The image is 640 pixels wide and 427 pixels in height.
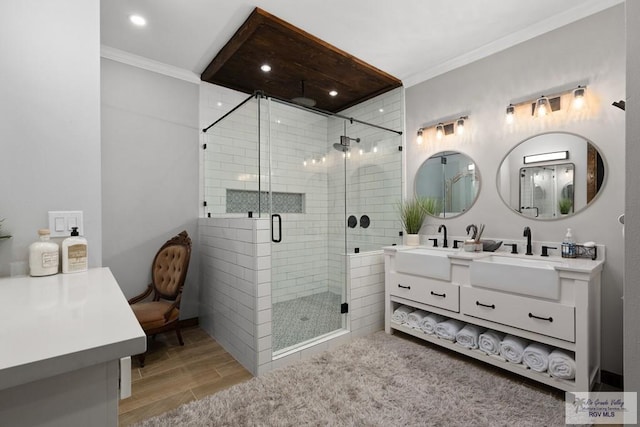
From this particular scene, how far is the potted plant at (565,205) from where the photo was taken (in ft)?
7.51

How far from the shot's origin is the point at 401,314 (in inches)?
110

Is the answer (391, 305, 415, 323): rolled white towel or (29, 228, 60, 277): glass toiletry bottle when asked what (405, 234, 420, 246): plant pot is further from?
(29, 228, 60, 277): glass toiletry bottle

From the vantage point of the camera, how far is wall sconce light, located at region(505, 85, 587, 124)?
2.20 metres

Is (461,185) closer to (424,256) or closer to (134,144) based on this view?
(424,256)

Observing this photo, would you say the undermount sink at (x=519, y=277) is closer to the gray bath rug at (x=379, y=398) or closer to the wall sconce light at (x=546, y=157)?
the gray bath rug at (x=379, y=398)

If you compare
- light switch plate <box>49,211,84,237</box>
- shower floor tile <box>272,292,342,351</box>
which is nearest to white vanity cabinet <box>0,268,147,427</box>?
light switch plate <box>49,211,84,237</box>

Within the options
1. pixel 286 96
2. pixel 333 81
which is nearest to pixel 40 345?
pixel 333 81

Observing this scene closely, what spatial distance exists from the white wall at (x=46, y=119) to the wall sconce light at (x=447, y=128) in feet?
9.36

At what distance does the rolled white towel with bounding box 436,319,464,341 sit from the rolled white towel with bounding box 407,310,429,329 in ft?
0.60

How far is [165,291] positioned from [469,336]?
2.71 meters

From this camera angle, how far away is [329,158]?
3.08 metres

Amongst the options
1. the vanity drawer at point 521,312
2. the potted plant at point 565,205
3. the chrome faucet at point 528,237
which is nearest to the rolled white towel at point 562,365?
the vanity drawer at point 521,312

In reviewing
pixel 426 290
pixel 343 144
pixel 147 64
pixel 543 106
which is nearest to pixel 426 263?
pixel 426 290

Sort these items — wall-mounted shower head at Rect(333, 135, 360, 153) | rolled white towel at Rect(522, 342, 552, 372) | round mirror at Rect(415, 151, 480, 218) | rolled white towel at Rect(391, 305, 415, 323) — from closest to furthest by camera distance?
rolled white towel at Rect(522, 342, 552, 372) → rolled white towel at Rect(391, 305, 415, 323) → round mirror at Rect(415, 151, 480, 218) → wall-mounted shower head at Rect(333, 135, 360, 153)
